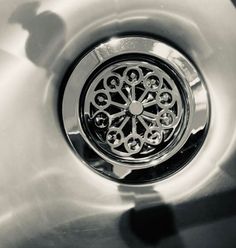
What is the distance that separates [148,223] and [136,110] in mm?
172

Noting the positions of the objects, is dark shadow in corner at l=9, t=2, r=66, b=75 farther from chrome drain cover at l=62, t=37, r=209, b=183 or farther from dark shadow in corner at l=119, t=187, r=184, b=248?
dark shadow in corner at l=119, t=187, r=184, b=248

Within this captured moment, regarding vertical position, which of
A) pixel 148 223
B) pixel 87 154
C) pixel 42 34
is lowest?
pixel 148 223

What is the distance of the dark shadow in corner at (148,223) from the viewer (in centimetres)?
93

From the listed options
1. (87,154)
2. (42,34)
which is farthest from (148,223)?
(42,34)

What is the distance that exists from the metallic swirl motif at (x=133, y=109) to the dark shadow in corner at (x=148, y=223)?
2.8 inches

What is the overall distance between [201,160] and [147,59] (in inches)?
6.8

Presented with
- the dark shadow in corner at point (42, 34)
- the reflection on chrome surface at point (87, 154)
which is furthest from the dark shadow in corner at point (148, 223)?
the dark shadow in corner at point (42, 34)

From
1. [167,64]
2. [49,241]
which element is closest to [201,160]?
[167,64]

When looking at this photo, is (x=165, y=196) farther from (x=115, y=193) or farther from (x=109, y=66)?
(x=109, y=66)

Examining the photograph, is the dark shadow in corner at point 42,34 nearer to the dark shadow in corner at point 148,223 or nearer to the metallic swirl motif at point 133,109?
the metallic swirl motif at point 133,109

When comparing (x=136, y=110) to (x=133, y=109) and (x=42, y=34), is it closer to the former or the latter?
(x=133, y=109)

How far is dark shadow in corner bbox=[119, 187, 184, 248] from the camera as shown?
0.93m

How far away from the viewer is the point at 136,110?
92cm

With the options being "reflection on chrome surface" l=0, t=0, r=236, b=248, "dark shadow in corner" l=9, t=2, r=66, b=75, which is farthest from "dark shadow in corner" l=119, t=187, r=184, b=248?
"dark shadow in corner" l=9, t=2, r=66, b=75
